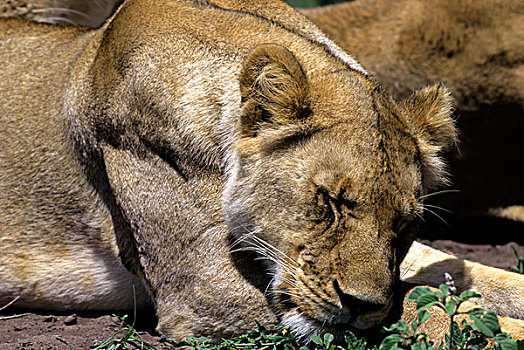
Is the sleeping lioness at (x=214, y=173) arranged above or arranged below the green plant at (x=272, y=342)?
above

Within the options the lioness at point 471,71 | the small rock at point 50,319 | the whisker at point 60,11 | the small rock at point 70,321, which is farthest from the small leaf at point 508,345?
the whisker at point 60,11

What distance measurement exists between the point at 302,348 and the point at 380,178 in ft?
2.66

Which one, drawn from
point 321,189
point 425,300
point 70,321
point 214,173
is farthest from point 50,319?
point 425,300

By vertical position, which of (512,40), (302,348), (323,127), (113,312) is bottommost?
(113,312)

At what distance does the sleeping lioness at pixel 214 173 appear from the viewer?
3514 millimetres

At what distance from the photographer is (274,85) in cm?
355

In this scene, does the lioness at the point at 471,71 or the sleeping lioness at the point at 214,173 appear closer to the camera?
the sleeping lioness at the point at 214,173

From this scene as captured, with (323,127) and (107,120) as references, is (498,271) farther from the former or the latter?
(107,120)

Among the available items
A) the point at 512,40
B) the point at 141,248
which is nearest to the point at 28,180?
the point at 141,248

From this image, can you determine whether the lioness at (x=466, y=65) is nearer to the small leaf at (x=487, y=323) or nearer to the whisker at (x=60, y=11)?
the whisker at (x=60, y=11)

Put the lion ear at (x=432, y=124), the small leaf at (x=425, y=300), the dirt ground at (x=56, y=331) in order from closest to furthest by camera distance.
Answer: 1. the small leaf at (x=425, y=300)
2. the lion ear at (x=432, y=124)
3. the dirt ground at (x=56, y=331)

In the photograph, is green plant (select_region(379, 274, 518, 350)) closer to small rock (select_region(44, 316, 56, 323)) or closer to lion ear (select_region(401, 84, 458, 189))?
lion ear (select_region(401, 84, 458, 189))

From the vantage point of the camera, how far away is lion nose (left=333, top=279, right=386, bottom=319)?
3.36 meters

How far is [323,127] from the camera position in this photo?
3609 millimetres
